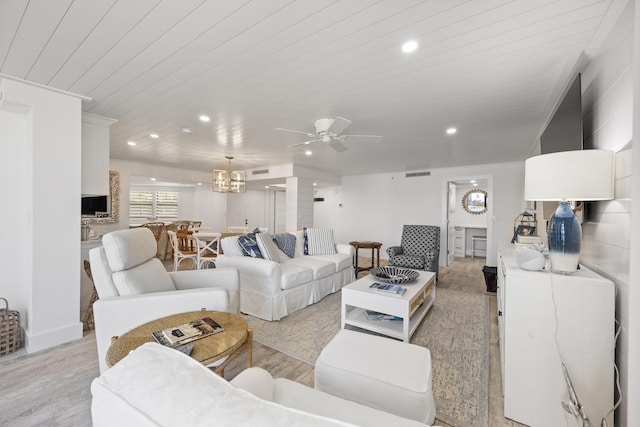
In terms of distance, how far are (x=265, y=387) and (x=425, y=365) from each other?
0.88 meters

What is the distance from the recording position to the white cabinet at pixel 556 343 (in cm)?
142

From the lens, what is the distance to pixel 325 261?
3.97m

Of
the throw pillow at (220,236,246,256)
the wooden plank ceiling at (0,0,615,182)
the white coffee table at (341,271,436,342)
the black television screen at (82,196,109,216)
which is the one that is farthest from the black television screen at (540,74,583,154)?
the black television screen at (82,196,109,216)

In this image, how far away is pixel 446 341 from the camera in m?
2.58

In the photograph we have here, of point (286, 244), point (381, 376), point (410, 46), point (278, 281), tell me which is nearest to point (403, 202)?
point (286, 244)

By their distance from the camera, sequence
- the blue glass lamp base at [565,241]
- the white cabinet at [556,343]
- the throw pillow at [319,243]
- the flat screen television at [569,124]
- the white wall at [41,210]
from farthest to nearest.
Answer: the throw pillow at [319,243] < the white wall at [41,210] < the flat screen television at [569,124] < the blue glass lamp base at [565,241] < the white cabinet at [556,343]

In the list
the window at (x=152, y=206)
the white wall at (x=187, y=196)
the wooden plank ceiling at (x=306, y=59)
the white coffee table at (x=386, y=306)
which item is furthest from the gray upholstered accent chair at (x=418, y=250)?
the window at (x=152, y=206)

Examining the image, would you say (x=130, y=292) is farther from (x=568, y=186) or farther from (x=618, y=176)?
(x=618, y=176)

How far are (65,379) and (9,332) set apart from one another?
911 millimetres

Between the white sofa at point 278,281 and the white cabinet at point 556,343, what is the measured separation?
2.17 metres

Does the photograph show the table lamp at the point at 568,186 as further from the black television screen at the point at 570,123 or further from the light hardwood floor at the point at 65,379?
the light hardwood floor at the point at 65,379

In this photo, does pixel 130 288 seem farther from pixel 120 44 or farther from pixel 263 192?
pixel 263 192

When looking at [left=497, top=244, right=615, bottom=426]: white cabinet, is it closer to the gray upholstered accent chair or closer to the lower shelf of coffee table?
the lower shelf of coffee table

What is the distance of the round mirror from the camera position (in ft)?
24.7
